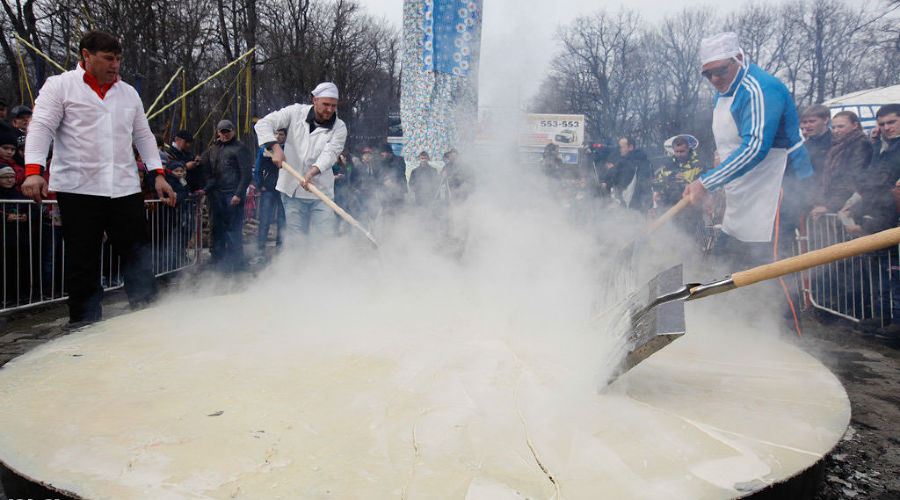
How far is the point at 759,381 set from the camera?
214cm

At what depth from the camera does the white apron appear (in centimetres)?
300

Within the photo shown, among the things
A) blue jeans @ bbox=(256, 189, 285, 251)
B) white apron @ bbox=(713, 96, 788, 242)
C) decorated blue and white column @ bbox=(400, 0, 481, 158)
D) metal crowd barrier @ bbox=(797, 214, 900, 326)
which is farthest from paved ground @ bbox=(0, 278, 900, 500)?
decorated blue and white column @ bbox=(400, 0, 481, 158)

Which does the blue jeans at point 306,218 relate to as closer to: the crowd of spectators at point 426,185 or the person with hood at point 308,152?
the person with hood at point 308,152

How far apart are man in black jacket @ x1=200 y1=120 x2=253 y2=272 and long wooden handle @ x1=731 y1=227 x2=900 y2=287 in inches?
201

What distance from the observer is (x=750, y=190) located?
3053 mm

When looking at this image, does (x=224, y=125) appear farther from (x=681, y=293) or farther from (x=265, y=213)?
(x=681, y=293)

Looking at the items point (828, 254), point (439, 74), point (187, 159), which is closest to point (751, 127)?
point (828, 254)

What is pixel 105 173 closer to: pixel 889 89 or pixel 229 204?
pixel 229 204

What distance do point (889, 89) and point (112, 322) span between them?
12.3 m

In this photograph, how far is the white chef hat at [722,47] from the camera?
115 inches

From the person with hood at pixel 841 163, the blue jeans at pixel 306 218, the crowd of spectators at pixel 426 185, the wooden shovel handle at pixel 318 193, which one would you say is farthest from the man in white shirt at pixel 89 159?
the person with hood at pixel 841 163

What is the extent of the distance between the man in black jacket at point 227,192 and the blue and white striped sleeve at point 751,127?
4.65 m

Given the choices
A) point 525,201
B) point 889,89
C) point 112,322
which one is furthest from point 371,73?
point 112,322

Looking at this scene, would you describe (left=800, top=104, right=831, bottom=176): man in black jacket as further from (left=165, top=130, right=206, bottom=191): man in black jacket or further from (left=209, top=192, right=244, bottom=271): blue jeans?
(left=165, top=130, right=206, bottom=191): man in black jacket
